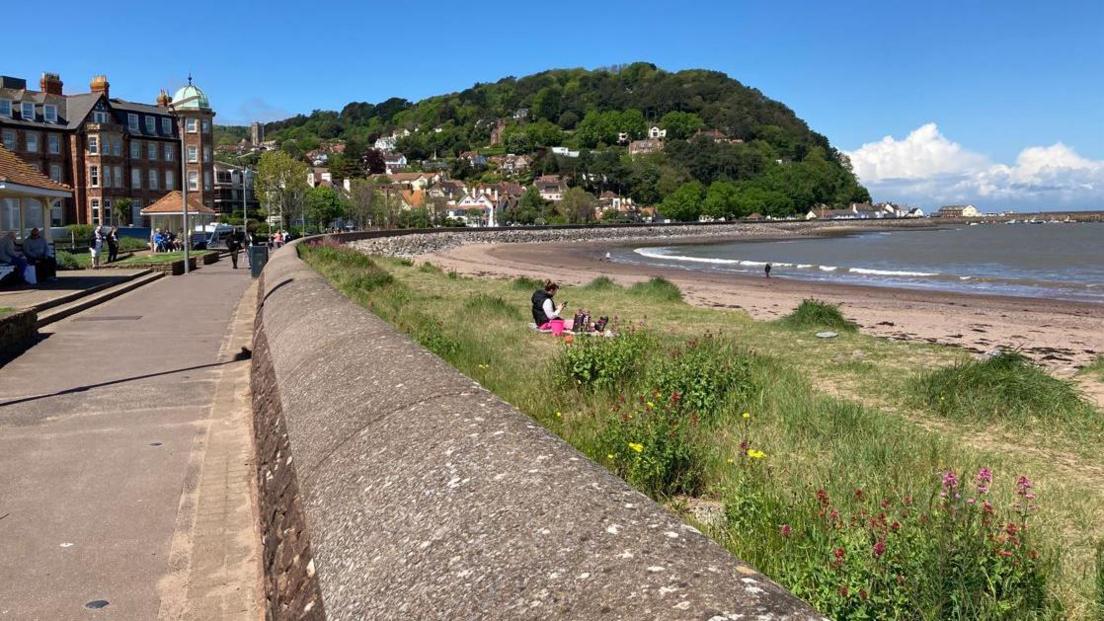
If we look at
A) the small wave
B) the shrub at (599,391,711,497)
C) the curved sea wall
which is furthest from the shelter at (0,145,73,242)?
the small wave

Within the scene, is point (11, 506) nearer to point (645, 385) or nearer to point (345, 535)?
point (345, 535)

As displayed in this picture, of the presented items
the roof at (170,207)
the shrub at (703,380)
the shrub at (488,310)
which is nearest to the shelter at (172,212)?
the roof at (170,207)

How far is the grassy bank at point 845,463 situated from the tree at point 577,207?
140 metres

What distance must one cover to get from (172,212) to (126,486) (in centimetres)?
4424

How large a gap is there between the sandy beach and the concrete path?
12.5 metres

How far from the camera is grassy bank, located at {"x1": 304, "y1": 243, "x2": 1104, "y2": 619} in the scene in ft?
11.1

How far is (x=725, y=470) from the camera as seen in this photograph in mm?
5871

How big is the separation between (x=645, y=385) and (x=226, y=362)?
5.74 metres

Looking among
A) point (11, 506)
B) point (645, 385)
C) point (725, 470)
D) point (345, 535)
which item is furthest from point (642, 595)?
point (645, 385)

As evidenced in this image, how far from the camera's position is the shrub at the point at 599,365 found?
8.68m

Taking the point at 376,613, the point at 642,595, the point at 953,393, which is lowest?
the point at 953,393

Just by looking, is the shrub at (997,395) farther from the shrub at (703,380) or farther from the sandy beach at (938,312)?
the sandy beach at (938,312)

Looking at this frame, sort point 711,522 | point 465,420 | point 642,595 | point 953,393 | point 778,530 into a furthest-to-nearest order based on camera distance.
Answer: point 953,393 < point 711,522 < point 778,530 < point 465,420 < point 642,595

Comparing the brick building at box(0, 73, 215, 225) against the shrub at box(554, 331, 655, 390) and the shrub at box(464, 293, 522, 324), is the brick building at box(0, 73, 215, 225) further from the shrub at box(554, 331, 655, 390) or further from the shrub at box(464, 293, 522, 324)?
the shrub at box(554, 331, 655, 390)
